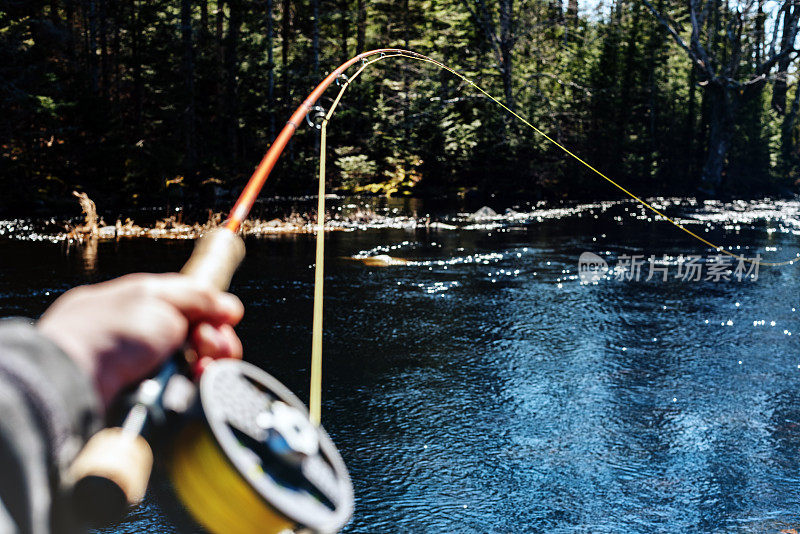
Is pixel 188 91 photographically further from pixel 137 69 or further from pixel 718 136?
pixel 718 136

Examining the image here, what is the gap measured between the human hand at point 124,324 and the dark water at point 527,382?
1.59 feet

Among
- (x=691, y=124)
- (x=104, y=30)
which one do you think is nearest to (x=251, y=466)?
(x=104, y=30)

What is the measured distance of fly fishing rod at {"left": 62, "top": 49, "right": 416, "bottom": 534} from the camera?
924mm

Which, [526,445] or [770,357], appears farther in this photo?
[770,357]

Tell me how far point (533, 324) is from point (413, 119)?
23.0m

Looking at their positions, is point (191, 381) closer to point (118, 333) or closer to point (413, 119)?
point (118, 333)

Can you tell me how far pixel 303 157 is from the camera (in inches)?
1139

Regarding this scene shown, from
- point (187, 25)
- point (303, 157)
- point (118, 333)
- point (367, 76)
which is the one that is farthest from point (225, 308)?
point (367, 76)

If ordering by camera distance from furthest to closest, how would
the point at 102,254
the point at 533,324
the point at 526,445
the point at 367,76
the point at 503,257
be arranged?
the point at 367,76, the point at 503,257, the point at 102,254, the point at 533,324, the point at 526,445

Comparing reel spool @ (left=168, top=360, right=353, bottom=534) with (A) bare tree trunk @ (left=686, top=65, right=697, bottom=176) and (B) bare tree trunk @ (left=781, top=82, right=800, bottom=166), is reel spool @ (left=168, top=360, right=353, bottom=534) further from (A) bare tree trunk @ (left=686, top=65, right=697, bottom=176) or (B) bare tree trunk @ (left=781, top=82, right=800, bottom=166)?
(B) bare tree trunk @ (left=781, top=82, right=800, bottom=166)

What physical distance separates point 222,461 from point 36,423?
33 cm

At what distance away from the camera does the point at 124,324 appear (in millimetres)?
874

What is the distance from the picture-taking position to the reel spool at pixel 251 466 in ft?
3.29

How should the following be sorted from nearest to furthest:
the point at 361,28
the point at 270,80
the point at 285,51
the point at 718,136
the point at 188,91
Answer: the point at 188,91 < the point at 270,80 < the point at 718,136 < the point at 285,51 < the point at 361,28
